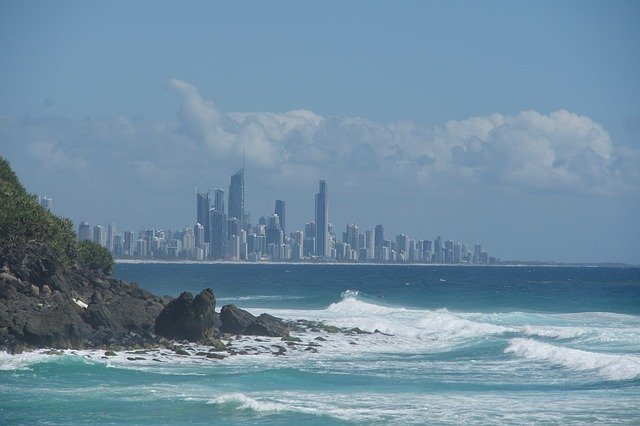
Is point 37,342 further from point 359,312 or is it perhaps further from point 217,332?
point 359,312

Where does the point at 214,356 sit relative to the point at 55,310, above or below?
below

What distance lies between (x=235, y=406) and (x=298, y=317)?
103 feet

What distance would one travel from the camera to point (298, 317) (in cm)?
5500

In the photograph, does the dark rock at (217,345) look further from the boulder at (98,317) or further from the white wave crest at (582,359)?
the white wave crest at (582,359)

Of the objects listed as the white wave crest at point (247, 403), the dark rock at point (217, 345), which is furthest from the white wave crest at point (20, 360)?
the white wave crest at point (247, 403)

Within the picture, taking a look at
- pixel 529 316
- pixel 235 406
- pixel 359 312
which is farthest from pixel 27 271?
pixel 529 316

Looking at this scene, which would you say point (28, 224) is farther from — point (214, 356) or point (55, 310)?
point (214, 356)

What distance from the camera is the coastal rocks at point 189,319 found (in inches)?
1447

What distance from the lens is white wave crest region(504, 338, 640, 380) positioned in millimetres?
29422

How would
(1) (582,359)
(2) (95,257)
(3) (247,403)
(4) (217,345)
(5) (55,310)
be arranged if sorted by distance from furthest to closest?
(2) (95,257), (4) (217,345), (5) (55,310), (1) (582,359), (3) (247,403)

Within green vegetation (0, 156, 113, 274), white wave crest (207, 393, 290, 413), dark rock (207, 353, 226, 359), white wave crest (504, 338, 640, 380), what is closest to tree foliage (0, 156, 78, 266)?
green vegetation (0, 156, 113, 274)

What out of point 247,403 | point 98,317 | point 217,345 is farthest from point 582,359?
point 98,317

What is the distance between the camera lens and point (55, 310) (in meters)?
33.4

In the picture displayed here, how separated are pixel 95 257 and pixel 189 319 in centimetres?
1934
